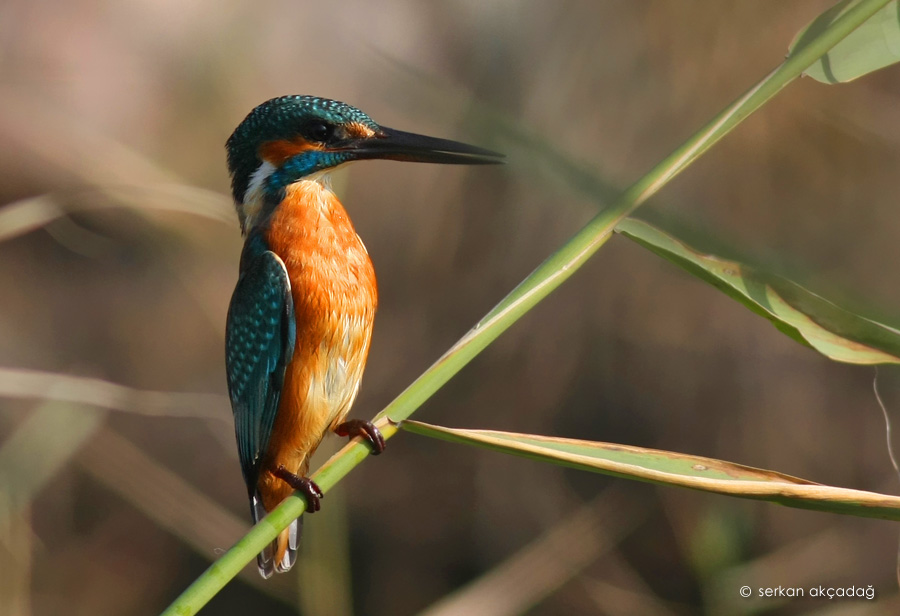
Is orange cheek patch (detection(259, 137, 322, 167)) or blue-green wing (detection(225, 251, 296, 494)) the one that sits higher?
orange cheek patch (detection(259, 137, 322, 167))

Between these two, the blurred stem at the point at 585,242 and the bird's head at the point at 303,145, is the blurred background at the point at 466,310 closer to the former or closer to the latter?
the bird's head at the point at 303,145

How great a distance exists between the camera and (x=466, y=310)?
120 inches

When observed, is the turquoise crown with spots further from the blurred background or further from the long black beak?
the blurred background

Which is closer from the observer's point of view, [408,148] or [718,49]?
[408,148]

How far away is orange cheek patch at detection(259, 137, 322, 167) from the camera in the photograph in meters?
1.58

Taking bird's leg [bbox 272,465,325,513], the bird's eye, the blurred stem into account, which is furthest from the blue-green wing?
the blurred stem

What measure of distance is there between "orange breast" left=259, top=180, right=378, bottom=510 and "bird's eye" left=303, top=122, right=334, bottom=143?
11 centimetres

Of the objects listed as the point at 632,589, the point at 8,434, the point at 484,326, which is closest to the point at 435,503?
the point at 632,589

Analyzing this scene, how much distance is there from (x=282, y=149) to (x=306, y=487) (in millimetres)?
687

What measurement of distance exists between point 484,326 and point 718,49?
2.14m

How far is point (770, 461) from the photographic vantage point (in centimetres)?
277

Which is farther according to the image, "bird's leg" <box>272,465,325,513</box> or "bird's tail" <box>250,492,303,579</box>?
"bird's tail" <box>250,492,303,579</box>

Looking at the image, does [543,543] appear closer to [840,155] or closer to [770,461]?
[770,461]

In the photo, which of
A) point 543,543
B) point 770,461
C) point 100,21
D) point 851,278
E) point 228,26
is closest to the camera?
point 543,543
